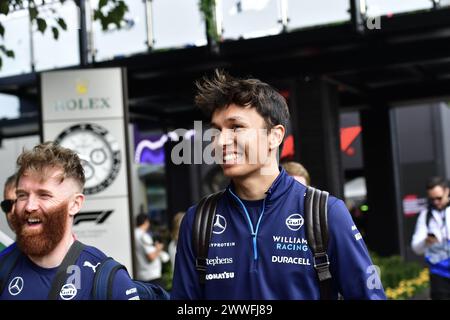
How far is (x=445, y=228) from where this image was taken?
8219 millimetres

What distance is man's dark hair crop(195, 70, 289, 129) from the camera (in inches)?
111

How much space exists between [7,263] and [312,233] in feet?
3.95

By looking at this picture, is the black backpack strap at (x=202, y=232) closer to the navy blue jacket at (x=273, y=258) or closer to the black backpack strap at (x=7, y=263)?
the navy blue jacket at (x=273, y=258)

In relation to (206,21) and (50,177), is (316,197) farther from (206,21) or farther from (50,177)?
(206,21)

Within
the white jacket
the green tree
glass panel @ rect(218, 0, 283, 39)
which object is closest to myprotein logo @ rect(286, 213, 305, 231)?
the green tree

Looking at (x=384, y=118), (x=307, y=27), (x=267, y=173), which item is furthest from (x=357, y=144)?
(x=267, y=173)

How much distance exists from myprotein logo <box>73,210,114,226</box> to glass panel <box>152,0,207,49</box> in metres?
4.24

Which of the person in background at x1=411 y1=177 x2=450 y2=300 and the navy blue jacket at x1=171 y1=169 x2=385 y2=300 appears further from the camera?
the person in background at x1=411 y1=177 x2=450 y2=300

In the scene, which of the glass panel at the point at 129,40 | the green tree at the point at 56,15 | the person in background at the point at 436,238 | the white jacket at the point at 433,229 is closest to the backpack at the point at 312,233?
the green tree at the point at 56,15

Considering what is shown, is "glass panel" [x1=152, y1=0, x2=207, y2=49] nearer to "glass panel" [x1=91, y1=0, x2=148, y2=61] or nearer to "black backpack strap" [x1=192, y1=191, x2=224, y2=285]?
"glass panel" [x1=91, y1=0, x2=148, y2=61]

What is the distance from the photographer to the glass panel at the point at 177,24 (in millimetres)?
11500

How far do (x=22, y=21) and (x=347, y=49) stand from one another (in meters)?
5.26

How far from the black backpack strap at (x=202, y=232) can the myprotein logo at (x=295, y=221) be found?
0.30 m

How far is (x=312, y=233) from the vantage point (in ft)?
8.77
